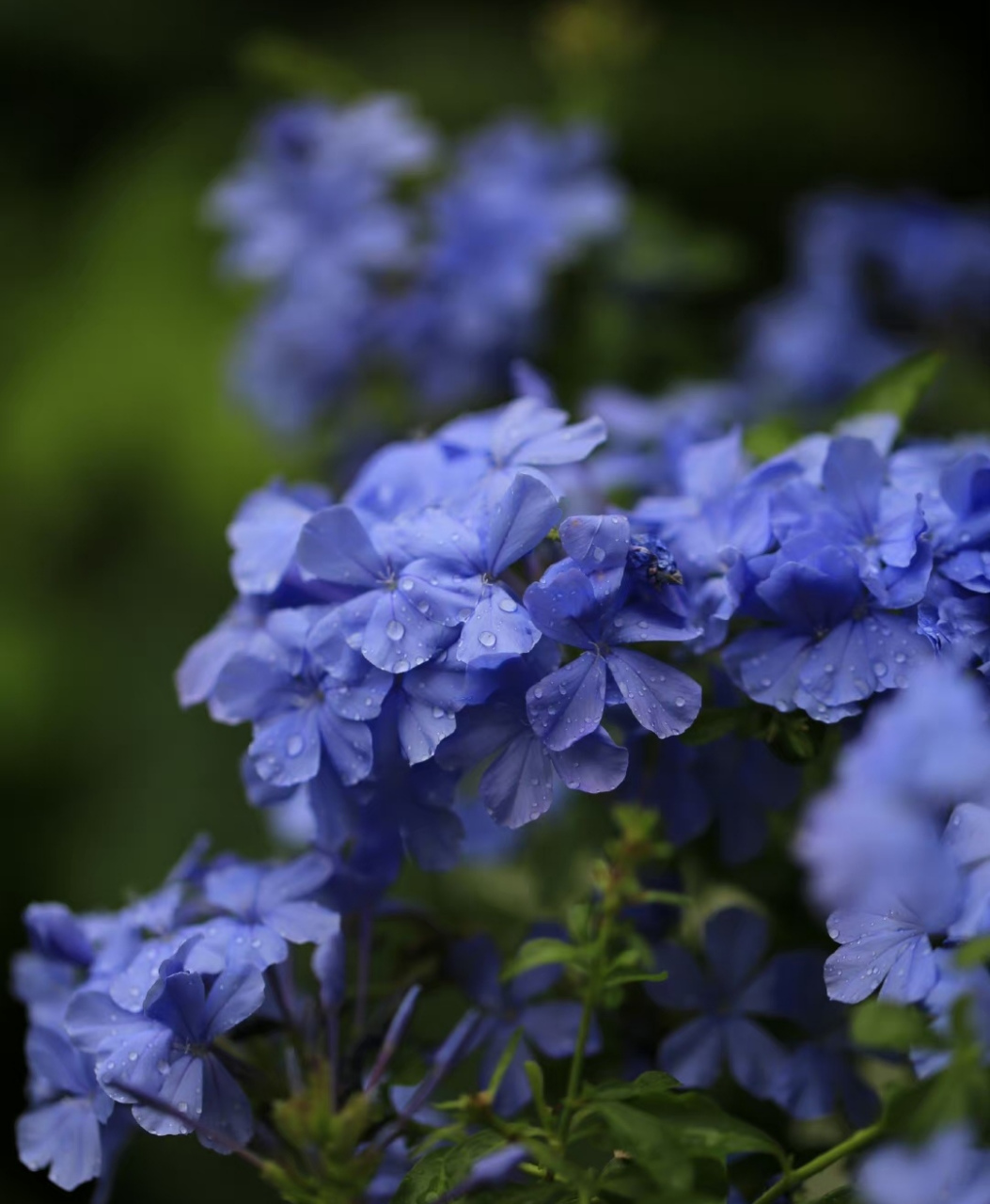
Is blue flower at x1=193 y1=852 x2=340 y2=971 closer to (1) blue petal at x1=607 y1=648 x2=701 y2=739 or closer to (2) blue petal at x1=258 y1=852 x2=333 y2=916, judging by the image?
(2) blue petal at x1=258 y1=852 x2=333 y2=916

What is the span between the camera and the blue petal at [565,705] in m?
0.59

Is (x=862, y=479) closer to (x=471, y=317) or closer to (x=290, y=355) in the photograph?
(x=471, y=317)

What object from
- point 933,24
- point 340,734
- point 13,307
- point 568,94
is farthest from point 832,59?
point 340,734

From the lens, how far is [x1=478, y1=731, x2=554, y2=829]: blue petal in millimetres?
609

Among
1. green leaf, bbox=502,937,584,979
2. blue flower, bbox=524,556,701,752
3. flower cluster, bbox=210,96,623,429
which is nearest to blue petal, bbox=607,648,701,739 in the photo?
blue flower, bbox=524,556,701,752

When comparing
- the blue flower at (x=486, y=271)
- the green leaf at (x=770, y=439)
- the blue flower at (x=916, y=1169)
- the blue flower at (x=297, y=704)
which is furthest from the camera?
the blue flower at (x=486, y=271)

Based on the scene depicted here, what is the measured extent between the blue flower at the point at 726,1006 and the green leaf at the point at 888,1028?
218mm

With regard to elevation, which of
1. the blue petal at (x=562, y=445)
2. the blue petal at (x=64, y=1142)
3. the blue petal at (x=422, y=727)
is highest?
the blue petal at (x=562, y=445)

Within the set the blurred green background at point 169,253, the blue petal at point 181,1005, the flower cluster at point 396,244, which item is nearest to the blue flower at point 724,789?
Answer: the blue petal at point 181,1005

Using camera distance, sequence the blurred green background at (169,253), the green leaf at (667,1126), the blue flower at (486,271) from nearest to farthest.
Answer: the green leaf at (667,1126) < the blue flower at (486,271) < the blurred green background at (169,253)

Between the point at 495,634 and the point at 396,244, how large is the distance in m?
0.68

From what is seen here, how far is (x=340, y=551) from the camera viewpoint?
0.64 metres

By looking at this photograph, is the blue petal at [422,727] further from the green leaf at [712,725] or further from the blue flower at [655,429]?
the blue flower at [655,429]

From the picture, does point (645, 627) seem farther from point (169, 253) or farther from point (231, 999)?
point (169, 253)
